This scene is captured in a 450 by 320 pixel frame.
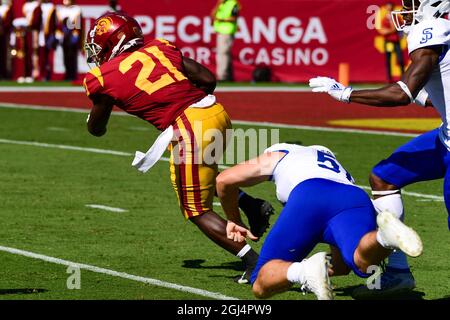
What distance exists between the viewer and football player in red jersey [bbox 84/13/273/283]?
8086 mm

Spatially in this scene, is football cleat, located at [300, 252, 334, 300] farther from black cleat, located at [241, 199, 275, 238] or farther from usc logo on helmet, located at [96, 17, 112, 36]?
usc logo on helmet, located at [96, 17, 112, 36]

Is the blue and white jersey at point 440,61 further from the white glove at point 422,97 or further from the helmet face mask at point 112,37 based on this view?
the helmet face mask at point 112,37

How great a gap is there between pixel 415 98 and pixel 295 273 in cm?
176

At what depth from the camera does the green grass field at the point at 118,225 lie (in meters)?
7.98

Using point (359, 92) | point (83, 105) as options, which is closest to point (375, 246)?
point (359, 92)

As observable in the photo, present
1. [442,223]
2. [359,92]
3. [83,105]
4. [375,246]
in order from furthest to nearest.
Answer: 1. [83,105]
2. [442,223]
3. [359,92]
4. [375,246]

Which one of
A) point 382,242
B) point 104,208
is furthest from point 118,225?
point 382,242

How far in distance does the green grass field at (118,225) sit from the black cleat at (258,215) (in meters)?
0.38

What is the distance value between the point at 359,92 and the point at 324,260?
4.59 feet

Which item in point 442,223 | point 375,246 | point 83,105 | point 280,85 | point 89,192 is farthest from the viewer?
point 280,85

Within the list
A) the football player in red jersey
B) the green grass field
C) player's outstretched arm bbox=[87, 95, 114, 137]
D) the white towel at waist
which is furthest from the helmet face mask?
the green grass field

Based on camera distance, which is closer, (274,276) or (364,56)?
(274,276)

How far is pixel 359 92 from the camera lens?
745 cm
